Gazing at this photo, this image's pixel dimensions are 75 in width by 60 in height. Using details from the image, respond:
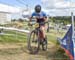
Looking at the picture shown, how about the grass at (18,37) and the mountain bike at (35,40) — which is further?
the grass at (18,37)

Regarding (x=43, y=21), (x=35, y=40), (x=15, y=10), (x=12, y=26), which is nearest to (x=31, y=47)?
(x=35, y=40)

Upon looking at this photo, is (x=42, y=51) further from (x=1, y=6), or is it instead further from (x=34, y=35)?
(x=1, y=6)

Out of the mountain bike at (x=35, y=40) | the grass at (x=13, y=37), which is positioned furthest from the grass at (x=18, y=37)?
the mountain bike at (x=35, y=40)

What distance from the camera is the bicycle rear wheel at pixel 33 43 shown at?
6.94m

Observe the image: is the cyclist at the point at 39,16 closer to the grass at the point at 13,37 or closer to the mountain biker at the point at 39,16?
the mountain biker at the point at 39,16

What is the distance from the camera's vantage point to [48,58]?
623cm

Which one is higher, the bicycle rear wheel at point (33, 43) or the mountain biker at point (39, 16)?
the mountain biker at point (39, 16)

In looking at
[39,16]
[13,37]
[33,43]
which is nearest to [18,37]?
[13,37]

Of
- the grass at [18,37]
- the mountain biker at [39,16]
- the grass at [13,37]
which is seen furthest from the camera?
the grass at [13,37]

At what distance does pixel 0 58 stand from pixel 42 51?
1.45 meters

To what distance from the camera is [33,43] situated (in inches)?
280

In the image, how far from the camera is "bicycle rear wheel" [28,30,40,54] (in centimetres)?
694

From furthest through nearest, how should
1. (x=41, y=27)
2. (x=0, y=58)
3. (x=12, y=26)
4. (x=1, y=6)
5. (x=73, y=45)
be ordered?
(x=12, y=26) < (x=1, y=6) < (x=41, y=27) < (x=0, y=58) < (x=73, y=45)

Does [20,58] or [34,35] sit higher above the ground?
[34,35]
